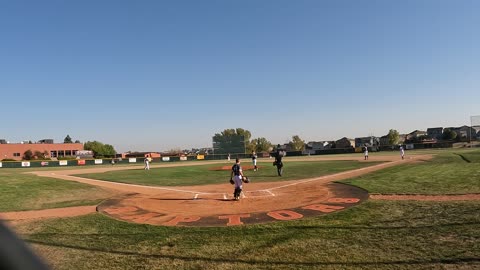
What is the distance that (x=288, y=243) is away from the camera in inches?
336

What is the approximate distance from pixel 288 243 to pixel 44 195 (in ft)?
48.7

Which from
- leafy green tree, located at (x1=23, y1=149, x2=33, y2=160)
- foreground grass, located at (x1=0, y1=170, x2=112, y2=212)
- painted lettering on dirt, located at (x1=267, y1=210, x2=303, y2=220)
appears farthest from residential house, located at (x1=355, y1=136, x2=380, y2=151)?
painted lettering on dirt, located at (x1=267, y1=210, x2=303, y2=220)

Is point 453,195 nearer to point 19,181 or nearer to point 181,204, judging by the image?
point 181,204

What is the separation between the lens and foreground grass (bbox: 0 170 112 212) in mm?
15664

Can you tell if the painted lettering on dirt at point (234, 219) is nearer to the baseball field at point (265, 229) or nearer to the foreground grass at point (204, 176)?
the baseball field at point (265, 229)

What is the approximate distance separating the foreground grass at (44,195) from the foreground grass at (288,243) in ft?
15.7

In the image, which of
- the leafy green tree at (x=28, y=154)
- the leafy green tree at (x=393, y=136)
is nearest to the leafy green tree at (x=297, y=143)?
the leafy green tree at (x=393, y=136)

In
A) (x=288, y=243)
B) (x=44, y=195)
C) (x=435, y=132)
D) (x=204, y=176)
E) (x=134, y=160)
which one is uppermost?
(x=435, y=132)

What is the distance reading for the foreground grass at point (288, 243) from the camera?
23.7ft

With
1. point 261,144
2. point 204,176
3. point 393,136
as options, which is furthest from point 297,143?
point 204,176

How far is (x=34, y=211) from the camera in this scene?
1414 centimetres

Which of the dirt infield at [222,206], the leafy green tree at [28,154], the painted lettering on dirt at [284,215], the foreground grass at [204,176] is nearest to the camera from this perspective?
the painted lettering on dirt at [284,215]

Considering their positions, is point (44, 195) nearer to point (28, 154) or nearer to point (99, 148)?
point (28, 154)

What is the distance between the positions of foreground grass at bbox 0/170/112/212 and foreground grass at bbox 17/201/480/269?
478 cm
